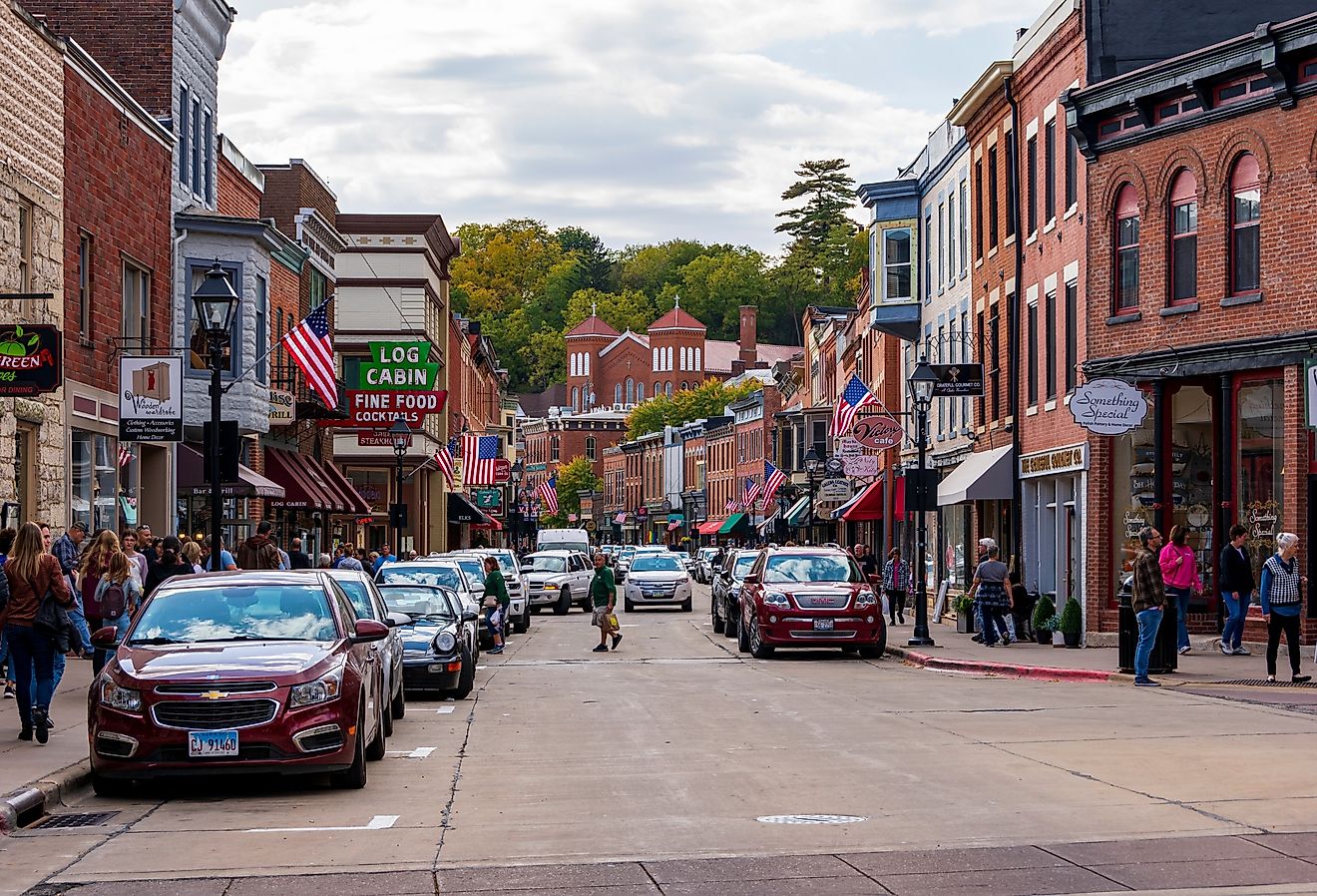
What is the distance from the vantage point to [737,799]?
13.0 meters

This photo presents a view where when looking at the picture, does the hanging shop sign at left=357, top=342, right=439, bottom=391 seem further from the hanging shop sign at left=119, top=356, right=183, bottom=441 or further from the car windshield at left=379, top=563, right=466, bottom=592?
the hanging shop sign at left=119, top=356, right=183, bottom=441

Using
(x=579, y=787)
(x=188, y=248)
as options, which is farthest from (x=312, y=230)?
(x=579, y=787)

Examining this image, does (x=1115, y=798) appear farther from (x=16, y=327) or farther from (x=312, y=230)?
(x=312, y=230)

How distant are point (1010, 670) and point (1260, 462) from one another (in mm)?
5351

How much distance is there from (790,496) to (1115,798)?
76420 mm

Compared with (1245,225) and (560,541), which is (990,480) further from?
(560,541)

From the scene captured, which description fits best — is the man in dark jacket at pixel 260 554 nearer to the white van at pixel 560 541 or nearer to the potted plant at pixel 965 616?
the potted plant at pixel 965 616

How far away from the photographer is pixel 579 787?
45.3ft

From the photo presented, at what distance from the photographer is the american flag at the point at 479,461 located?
66.6m

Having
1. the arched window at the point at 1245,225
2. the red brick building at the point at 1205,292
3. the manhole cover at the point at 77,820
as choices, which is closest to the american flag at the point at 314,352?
the red brick building at the point at 1205,292

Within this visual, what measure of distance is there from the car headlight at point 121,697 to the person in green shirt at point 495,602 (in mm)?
19061

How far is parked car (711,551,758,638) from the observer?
36.4 m

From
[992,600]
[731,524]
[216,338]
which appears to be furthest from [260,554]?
[731,524]

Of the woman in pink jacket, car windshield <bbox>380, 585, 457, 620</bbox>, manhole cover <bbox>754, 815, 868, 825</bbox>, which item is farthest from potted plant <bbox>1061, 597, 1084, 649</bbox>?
manhole cover <bbox>754, 815, 868, 825</bbox>
